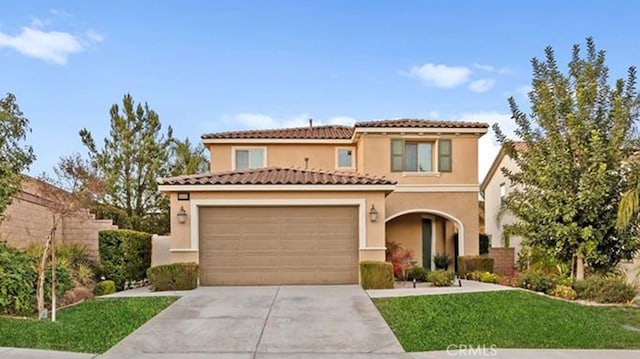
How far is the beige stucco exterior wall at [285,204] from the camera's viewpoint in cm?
1533

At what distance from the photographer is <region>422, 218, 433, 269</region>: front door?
2086cm

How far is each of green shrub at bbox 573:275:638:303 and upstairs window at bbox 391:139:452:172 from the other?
7.90m

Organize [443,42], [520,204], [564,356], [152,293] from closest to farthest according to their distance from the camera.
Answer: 1. [564,356]
2. [152,293]
3. [520,204]
4. [443,42]

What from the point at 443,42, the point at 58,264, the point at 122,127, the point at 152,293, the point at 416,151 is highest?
the point at 443,42

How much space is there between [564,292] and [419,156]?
8.44 m

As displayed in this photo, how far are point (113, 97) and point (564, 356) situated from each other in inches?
866

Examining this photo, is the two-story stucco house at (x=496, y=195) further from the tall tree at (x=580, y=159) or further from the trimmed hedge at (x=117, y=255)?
the trimmed hedge at (x=117, y=255)

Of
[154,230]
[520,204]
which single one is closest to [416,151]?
[520,204]

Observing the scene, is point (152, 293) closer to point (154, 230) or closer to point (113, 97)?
point (154, 230)

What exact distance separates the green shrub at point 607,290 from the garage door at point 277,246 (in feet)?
19.9

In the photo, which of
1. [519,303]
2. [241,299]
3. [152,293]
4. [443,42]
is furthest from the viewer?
[443,42]

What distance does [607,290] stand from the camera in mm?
12594

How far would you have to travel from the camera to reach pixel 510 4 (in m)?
15.9

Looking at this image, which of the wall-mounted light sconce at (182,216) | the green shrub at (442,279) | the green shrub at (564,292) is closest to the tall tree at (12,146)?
the wall-mounted light sconce at (182,216)
